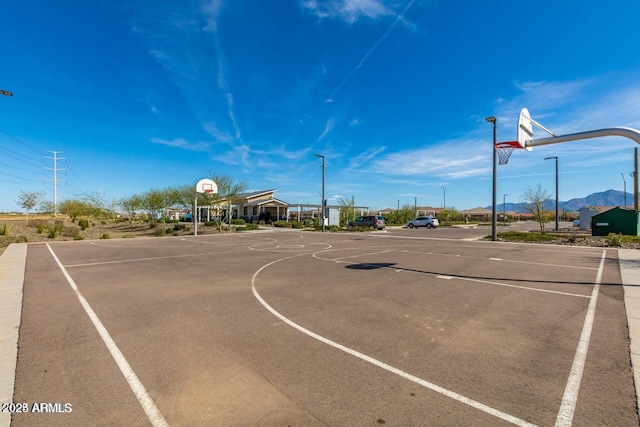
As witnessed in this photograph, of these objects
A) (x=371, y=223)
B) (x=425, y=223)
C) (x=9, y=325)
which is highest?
(x=371, y=223)

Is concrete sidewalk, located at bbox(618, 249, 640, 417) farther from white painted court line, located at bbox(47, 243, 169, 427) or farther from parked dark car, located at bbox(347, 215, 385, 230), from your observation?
parked dark car, located at bbox(347, 215, 385, 230)

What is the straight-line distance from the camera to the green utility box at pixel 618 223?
21219mm

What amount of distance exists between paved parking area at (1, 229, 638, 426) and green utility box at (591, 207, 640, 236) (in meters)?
19.1

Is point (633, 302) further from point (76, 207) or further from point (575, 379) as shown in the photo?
point (76, 207)

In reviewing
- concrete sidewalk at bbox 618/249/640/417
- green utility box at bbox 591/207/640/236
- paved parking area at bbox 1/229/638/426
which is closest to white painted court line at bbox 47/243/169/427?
paved parking area at bbox 1/229/638/426

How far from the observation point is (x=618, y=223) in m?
22.0

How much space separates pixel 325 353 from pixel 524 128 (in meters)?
11.4

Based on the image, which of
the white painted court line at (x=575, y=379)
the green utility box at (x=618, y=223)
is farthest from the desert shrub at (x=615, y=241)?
the white painted court line at (x=575, y=379)

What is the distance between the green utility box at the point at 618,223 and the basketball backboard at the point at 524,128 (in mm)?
17447

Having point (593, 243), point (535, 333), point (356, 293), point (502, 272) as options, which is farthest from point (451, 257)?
point (593, 243)

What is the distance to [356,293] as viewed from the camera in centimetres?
721

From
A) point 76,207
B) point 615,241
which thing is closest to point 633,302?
point 615,241

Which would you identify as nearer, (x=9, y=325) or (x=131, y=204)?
(x=9, y=325)

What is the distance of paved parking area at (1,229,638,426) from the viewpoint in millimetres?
2838
